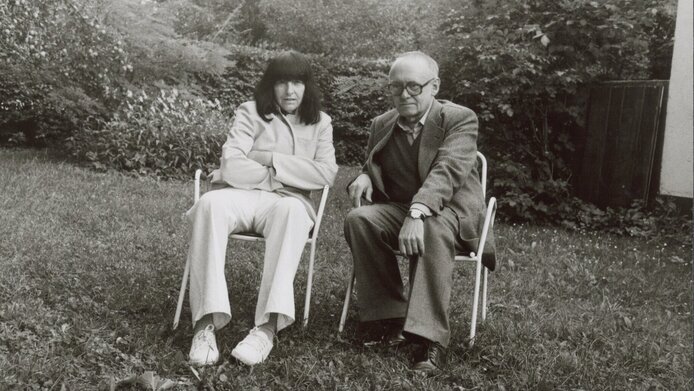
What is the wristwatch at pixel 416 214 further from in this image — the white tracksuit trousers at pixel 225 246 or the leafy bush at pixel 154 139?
the leafy bush at pixel 154 139

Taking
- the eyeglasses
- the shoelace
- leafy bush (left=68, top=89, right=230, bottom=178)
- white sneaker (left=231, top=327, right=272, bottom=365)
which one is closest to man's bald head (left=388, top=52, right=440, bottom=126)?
the eyeglasses

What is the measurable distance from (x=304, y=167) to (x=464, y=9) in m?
4.17

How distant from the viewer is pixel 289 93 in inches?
143

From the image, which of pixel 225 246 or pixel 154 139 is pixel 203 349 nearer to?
pixel 225 246

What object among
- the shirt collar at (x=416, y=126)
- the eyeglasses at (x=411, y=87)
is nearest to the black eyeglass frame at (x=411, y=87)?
the eyeglasses at (x=411, y=87)

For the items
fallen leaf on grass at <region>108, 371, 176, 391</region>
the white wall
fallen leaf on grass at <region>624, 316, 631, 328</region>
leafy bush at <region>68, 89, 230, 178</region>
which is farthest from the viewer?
leafy bush at <region>68, 89, 230, 178</region>

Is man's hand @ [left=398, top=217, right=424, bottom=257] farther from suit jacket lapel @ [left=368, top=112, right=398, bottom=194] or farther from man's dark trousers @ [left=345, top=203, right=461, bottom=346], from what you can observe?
suit jacket lapel @ [left=368, top=112, right=398, bottom=194]

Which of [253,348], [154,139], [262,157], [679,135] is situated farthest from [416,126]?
[154,139]

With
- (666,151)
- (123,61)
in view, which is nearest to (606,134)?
(666,151)

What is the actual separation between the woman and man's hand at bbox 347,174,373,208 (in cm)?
19

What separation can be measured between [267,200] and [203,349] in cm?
87

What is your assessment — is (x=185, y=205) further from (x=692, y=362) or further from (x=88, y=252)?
(x=692, y=362)

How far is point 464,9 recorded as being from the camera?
7.11 m

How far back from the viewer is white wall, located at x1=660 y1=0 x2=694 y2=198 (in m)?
5.84
